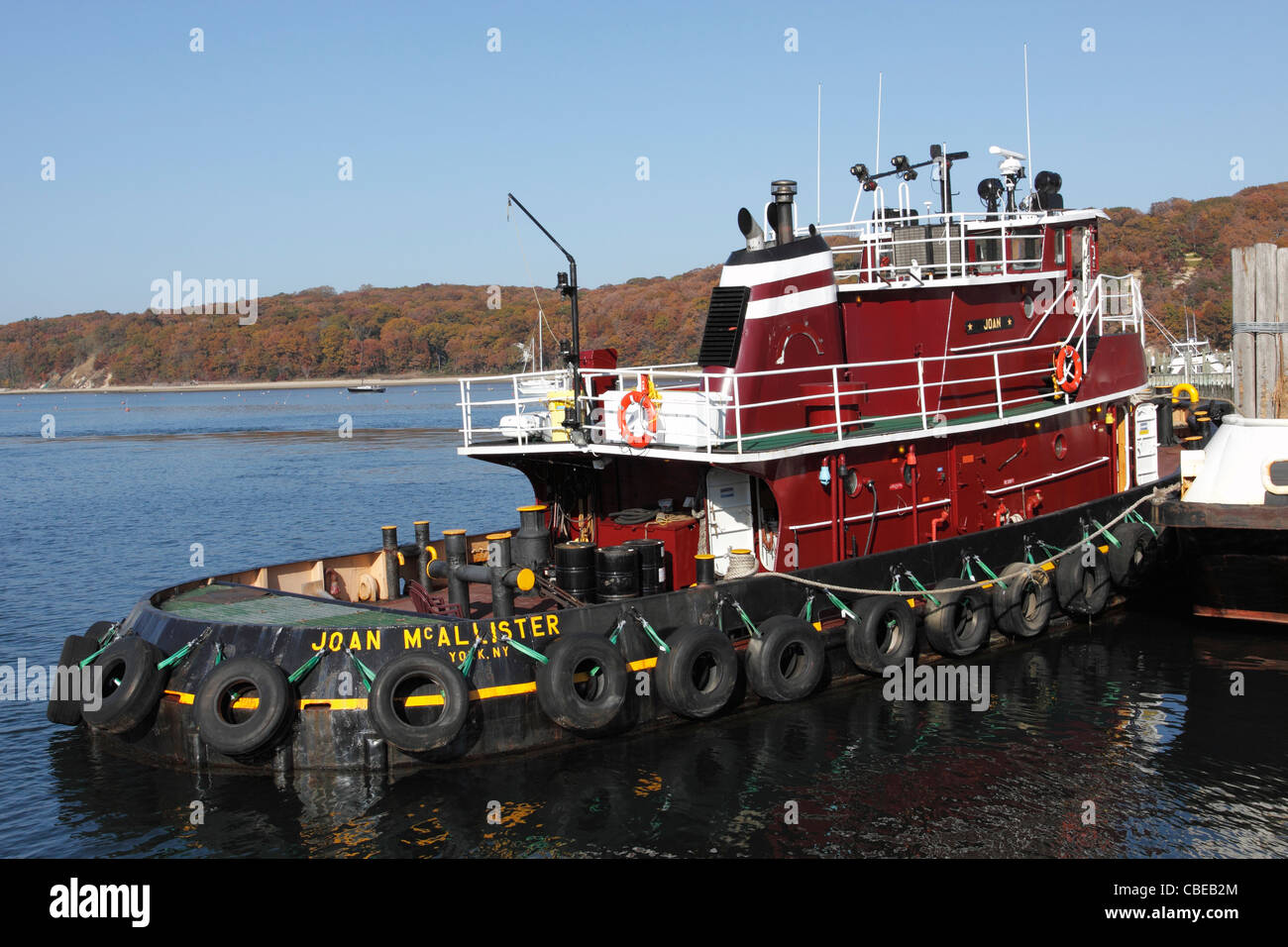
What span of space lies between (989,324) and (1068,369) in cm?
142

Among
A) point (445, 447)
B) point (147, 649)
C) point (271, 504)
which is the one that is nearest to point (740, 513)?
point (147, 649)

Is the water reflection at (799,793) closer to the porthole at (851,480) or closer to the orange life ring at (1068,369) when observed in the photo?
the porthole at (851,480)

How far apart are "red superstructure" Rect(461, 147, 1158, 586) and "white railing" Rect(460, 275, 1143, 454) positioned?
1.4 inches

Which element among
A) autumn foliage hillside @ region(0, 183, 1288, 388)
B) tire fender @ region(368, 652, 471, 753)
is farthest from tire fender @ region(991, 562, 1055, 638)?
autumn foliage hillside @ region(0, 183, 1288, 388)

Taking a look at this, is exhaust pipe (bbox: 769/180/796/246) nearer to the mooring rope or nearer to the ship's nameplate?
the ship's nameplate

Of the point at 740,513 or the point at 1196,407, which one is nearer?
the point at 740,513

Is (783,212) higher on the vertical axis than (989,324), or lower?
higher

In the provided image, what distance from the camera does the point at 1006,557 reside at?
15555mm

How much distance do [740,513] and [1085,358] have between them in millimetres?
6511

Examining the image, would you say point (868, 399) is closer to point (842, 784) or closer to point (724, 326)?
point (724, 326)

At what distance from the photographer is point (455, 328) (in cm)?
14175

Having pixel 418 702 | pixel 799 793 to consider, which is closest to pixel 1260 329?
pixel 799 793

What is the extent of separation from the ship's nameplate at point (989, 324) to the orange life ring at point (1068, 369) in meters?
0.87
